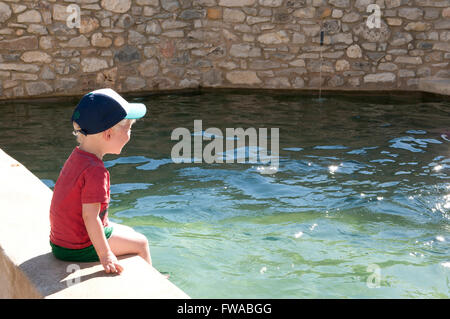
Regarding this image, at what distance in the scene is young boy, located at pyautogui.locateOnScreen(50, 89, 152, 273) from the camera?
228 cm

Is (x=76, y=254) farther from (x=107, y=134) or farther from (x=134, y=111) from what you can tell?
(x=134, y=111)

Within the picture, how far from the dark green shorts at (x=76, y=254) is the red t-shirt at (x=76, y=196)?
19mm

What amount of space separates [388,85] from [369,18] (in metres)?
1.22

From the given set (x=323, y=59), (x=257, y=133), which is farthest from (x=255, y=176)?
(x=323, y=59)

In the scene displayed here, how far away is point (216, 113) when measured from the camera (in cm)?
760

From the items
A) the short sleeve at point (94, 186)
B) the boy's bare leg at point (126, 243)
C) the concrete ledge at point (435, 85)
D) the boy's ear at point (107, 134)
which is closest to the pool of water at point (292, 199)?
the boy's bare leg at point (126, 243)

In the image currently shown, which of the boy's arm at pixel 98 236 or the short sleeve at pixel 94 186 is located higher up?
the short sleeve at pixel 94 186

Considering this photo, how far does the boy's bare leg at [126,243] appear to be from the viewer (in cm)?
254

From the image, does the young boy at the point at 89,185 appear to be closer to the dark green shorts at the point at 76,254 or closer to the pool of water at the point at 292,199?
the dark green shorts at the point at 76,254

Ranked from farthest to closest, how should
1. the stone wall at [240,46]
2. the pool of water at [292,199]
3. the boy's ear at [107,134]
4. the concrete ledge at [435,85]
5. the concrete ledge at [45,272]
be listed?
the concrete ledge at [435,85], the stone wall at [240,46], the pool of water at [292,199], the boy's ear at [107,134], the concrete ledge at [45,272]

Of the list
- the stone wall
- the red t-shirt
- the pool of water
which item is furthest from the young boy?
the stone wall
